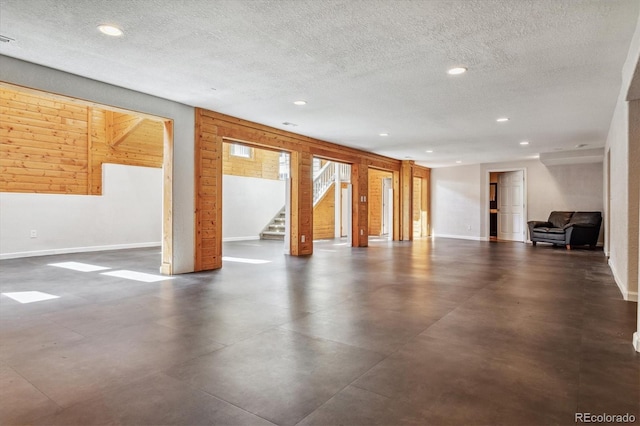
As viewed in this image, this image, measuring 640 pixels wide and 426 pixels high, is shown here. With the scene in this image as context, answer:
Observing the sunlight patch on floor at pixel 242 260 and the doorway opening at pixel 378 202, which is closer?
the sunlight patch on floor at pixel 242 260

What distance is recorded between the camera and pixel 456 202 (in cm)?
1270

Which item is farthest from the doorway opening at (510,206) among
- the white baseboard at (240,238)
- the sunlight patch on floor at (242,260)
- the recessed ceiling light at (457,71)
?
the recessed ceiling light at (457,71)

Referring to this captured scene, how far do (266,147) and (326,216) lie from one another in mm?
5640

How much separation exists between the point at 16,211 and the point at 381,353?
8169 mm

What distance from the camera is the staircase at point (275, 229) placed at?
38.8 feet

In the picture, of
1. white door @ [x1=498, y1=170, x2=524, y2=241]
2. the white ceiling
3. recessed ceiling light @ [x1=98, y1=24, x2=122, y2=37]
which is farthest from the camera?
white door @ [x1=498, y1=170, x2=524, y2=241]

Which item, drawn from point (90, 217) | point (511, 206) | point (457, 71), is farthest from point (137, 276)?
point (511, 206)

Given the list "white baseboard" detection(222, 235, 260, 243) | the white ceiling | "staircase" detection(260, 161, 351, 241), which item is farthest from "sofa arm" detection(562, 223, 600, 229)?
"white baseboard" detection(222, 235, 260, 243)

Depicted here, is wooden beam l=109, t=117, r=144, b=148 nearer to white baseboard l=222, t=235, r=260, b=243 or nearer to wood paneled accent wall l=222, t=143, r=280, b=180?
wood paneled accent wall l=222, t=143, r=280, b=180

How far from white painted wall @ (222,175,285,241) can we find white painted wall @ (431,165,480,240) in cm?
574

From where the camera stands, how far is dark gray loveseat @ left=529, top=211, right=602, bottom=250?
9.17 meters

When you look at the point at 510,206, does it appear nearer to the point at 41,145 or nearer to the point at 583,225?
the point at 583,225

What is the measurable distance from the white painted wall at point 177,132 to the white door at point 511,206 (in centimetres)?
1026

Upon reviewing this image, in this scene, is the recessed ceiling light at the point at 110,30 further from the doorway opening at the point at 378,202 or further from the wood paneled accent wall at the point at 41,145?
the doorway opening at the point at 378,202
